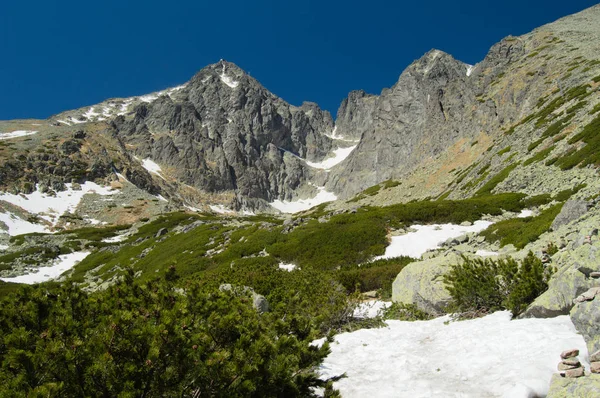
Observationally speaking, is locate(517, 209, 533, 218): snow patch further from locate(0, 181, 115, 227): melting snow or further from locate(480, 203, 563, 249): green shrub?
locate(0, 181, 115, 227): melting snow

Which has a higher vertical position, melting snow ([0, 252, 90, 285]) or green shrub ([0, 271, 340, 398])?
green shrub ([0, 271, 340, 398])

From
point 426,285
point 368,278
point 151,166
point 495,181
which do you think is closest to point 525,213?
point 495,181

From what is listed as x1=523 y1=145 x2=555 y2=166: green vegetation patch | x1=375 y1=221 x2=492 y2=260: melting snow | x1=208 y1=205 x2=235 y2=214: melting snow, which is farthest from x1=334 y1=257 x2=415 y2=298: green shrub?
x1=208 y1=205 x2=235 y2=214: melting snow

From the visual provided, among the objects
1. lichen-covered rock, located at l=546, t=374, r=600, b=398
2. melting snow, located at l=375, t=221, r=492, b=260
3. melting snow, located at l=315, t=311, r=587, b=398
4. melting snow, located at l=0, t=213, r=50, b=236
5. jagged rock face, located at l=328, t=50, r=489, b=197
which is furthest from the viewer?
jagged rock face, located at l=328, t=50, r=489, b=197

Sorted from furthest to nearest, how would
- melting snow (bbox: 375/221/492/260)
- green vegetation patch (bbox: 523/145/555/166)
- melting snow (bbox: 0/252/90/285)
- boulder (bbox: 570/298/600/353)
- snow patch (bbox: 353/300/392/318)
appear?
melting snow (bbox: 0/252/90/285) < green vegetation patch (bbox: 523/145/555/166) < melting snow (bbox: 375/221/492/260) < snow patch (bbox: 353/300/392/318) < boulder (bbox: 570/298/600/353)

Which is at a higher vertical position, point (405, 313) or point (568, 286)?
point (568, 286)

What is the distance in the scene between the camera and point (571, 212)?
14.5 meters

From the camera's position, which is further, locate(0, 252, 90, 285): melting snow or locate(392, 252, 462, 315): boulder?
locate(0, 252, 90, 285): melting snow

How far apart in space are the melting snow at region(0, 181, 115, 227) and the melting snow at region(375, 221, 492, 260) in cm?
9152

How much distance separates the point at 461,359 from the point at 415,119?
16830 cm

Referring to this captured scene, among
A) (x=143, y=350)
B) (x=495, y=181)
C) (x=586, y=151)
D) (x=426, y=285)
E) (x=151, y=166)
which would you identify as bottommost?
(x=426, y=285)

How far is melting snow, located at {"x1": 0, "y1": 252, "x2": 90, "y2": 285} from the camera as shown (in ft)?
145

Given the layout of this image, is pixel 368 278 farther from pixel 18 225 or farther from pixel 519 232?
pixel 18 225

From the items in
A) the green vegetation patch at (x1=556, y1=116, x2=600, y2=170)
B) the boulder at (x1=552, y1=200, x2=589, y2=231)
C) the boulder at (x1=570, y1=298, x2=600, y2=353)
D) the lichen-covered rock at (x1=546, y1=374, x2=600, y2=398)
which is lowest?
the lichen-covered rock at (x1=546, y1=374, x2=600, y2=398)
